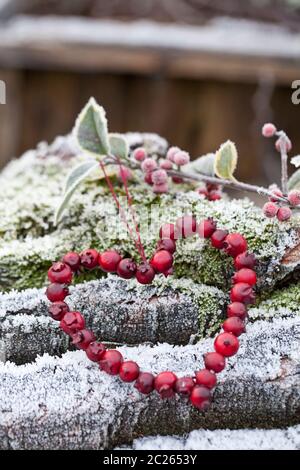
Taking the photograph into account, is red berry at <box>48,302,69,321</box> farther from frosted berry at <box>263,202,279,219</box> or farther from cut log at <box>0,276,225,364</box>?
frosted berry at <box>263,202,279,219</box>

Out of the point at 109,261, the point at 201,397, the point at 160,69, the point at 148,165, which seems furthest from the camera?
the point at 160,69

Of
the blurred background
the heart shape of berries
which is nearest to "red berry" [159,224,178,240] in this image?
the heart shape of berries

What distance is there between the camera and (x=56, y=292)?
1.86 feet

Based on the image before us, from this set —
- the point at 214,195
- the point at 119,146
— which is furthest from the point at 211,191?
the point at 119,146

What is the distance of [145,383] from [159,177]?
27 centimetres

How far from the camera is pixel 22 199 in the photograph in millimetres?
754

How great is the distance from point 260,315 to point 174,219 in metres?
0.14

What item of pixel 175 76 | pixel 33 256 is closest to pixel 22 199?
pixel 33 256

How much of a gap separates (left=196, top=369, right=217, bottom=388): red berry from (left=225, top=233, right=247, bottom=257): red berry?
122 millimetres

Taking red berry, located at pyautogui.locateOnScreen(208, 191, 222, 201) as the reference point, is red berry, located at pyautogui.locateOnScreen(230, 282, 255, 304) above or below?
below

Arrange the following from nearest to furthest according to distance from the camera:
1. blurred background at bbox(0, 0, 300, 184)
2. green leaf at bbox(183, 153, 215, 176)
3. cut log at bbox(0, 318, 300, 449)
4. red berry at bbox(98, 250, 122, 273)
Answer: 1. cut log at bbox(0, 318, 300, 449)
2. red berry at bbox(98, 250, 122, 273)
3. green leaf at bbox(183, 153, 215, 176)
4. blurred background at bbox(0, 0, 300, 184)

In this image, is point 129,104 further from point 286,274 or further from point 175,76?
point 286,274

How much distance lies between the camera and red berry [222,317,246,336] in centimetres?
54

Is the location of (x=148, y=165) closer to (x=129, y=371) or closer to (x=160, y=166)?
(x=160, y=166)
